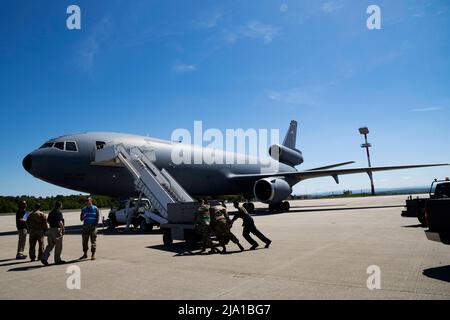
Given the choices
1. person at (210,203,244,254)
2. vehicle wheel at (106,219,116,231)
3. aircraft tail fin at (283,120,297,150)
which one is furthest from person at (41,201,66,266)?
aircraft tail fin at (283,120,297,150)

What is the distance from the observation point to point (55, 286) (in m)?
5.52

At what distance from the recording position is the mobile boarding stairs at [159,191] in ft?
31.7

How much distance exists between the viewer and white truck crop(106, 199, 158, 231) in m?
14.2

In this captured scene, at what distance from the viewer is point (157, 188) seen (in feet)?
42.1

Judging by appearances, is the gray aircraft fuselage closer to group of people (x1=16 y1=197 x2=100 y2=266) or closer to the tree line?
group of people (x1=16 y1=197 x2=100 y2=266)

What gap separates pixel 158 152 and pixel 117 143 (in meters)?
2.48

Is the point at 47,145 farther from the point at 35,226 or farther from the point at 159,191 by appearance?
the point at 35,226

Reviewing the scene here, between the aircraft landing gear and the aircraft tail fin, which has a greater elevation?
the aircraft tail fin

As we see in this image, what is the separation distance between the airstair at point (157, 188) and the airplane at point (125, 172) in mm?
559

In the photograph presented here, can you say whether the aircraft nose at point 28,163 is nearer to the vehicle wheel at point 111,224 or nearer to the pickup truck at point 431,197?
the vehicle wheel at point 111,224

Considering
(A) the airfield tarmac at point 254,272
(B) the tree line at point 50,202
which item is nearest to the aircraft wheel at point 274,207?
(A) the airfield tarmac at point 254,272
